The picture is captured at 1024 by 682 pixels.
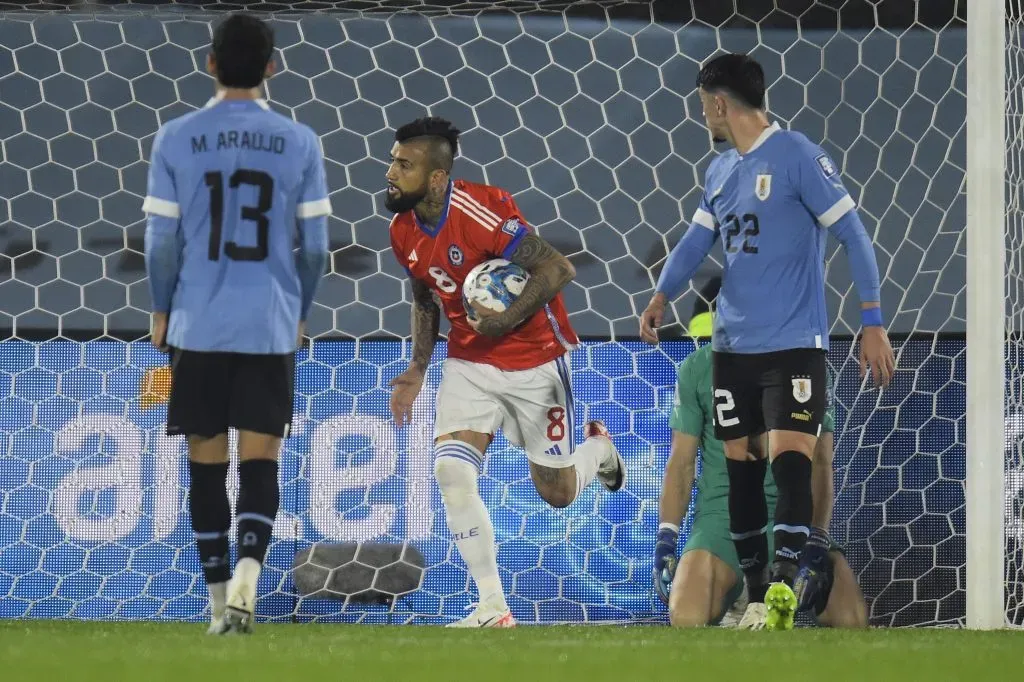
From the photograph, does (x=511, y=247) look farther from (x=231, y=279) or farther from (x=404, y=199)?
(x=231, y=279)

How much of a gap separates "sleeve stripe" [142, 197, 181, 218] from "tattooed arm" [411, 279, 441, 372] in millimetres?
1360

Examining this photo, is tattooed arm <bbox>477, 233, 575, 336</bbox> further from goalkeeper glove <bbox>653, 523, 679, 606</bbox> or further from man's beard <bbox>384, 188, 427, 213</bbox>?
goalkeeper glove <bbox>653, 523, 679, 606</bbox>

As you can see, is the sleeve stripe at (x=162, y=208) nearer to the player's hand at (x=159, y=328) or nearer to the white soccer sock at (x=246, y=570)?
the player's hand at (x=159, y=328)

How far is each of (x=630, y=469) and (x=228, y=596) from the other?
87.3 inches

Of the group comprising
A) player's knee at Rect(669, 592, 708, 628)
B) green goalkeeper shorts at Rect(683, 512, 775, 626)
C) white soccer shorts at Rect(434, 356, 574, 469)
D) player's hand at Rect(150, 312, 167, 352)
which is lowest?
player's knee at Rect(669, 592, 708, 628)

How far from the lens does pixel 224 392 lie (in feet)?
Answer: 11.7

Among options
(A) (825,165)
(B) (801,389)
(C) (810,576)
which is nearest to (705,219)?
(A) (825,165)

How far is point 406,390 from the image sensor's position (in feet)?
15.4

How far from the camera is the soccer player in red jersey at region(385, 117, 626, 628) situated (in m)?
4.56

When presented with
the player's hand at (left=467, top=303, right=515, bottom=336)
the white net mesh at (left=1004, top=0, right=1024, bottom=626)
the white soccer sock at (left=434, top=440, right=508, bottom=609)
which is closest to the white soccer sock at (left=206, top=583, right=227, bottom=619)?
the white soccer sock at (left=434, top=440, right=508, bottom=609)

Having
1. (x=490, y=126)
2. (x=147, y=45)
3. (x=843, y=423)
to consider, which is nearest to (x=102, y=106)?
(x=147, y=45)

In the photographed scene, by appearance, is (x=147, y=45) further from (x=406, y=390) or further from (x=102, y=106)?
(x=406, y=390)

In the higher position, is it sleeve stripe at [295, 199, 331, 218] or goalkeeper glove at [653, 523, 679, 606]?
sleeve stripe at [295, 199, 331, 218]

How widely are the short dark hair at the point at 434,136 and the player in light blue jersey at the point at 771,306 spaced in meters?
0.85
